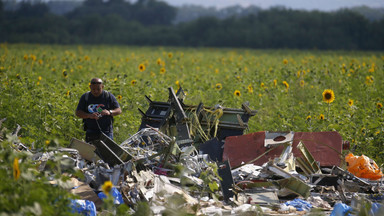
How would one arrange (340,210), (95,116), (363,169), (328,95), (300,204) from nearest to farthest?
(340,210)
(300,204)
(363,169)
(95,116)
(328,95)

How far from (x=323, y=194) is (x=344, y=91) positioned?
589 cm

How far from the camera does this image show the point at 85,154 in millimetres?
6465

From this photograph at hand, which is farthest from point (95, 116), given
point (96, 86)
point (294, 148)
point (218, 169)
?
point (294, 148)

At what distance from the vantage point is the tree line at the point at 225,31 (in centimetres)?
4588

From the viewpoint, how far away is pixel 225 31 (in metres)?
53.3

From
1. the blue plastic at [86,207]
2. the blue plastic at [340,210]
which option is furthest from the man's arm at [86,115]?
the blue plastic at [340,210]

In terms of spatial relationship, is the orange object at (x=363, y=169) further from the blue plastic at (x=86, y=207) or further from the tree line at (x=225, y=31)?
the tree line at (x=225, y=31)

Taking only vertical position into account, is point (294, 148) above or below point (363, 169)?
above

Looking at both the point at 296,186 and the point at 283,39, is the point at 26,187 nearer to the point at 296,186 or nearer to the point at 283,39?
the point at 296,186

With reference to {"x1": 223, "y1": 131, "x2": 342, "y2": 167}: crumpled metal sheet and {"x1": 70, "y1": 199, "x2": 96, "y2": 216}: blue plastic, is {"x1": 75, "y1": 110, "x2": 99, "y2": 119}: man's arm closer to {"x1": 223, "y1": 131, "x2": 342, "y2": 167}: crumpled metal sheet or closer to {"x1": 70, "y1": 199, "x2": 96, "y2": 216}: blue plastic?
{"x1": 223, "y1": 131, "x2": 342, "y2": 167}: crumpled metal sheet

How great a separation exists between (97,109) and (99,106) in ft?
0.18

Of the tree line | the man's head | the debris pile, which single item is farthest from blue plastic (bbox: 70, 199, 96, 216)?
the tree line

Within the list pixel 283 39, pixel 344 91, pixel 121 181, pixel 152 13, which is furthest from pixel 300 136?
pixel 152 13

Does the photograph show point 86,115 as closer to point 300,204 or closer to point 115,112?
point 115,112
